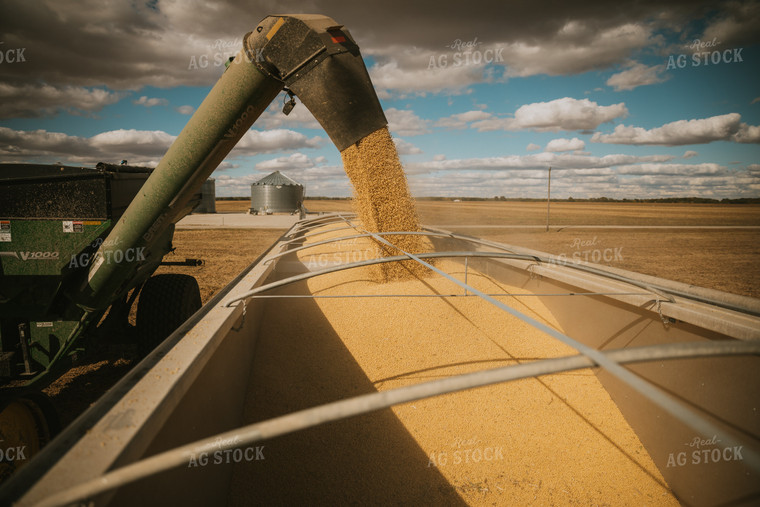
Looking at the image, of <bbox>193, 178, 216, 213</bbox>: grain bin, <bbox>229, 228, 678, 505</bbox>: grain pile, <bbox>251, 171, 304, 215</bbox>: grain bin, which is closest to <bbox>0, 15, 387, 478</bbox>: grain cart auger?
<bbox>229, 228, 678, 505</bbox>: grain pile

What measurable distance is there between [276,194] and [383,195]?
2282cm

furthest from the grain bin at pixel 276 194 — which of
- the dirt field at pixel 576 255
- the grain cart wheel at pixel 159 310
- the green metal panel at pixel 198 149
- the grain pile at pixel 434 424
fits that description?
the green metal panel at pixel 198 149

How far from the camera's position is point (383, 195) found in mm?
4539

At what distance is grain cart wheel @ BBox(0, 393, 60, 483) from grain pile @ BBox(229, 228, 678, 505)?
1042 mm

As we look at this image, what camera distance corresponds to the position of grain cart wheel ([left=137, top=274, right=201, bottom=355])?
3488mm

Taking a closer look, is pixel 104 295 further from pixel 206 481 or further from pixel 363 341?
pixel 363 341

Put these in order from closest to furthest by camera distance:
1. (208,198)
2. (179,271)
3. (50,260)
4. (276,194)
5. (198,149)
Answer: (198,149) < (50,260) < (179,271) < (276,194) < (208,198)

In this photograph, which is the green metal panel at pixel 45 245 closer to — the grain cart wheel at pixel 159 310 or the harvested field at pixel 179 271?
the grain cart wheel at pixel 159 310

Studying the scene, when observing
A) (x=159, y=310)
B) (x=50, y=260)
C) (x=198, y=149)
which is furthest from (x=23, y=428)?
(x=198, y=149)

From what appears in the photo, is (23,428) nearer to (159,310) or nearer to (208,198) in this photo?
(159,310)

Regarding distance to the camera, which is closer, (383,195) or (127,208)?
(127,208)

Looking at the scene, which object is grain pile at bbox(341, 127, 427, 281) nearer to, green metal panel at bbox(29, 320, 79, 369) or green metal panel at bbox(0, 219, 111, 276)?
green metal panel at bbox(0, 219, 111, 276)

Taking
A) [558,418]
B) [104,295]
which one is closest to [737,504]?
[558,418]

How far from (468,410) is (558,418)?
0.67 metres
